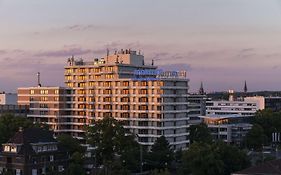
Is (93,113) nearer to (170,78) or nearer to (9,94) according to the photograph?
(170,78)

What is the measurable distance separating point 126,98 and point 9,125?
60.4ft

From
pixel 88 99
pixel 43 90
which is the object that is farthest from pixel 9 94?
pixel 88 99

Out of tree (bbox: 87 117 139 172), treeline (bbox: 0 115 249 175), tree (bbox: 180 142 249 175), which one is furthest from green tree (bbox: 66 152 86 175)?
tree (bbox: 180 142 249 175)

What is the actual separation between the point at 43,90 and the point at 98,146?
2944cm

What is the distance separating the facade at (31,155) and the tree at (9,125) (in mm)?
8102

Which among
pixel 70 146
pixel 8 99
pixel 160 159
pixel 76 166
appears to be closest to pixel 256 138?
pixel 160 159

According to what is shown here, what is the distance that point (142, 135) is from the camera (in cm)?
7338

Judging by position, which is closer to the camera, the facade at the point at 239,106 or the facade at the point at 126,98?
the facade at the point at 126,98

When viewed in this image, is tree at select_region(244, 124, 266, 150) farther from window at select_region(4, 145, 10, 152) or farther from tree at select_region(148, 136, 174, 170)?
window at select_region(4, 145, 10, 152)

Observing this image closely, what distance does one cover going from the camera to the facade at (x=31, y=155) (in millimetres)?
55688

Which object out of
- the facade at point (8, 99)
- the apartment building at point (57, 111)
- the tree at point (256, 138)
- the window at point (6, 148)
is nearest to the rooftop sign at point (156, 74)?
the apartment building at point (57, 111)

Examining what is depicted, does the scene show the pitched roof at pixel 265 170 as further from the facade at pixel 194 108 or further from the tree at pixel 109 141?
the facade at pixel 194 108

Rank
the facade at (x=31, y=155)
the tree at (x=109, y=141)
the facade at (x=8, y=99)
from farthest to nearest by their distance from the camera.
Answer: the facade at (x=8, y=99) → the tree at (x=109, y=141) → the facade at (x=31, y=155)

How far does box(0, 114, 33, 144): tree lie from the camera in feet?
215
